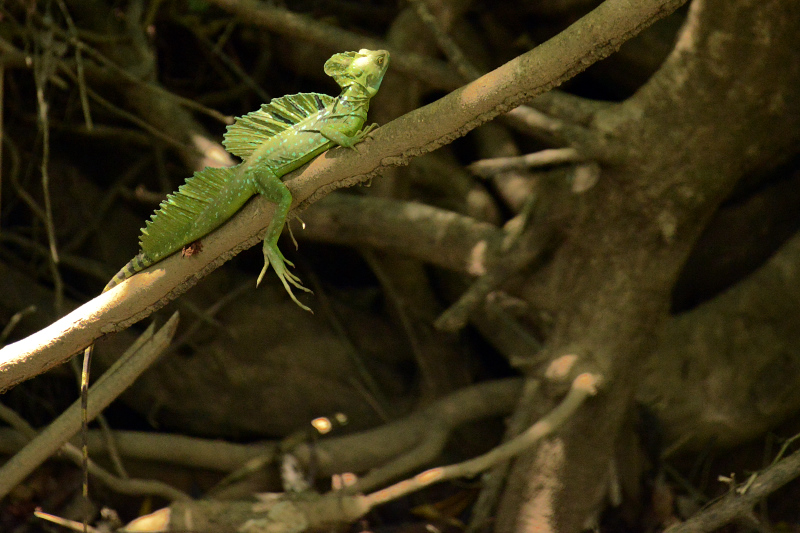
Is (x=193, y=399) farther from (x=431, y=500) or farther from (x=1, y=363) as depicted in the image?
(x=1, y=363)

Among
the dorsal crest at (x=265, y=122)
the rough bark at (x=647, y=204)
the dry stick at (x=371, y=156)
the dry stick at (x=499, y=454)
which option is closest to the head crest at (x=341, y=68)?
the dorsal crest at (x=265, y=122)

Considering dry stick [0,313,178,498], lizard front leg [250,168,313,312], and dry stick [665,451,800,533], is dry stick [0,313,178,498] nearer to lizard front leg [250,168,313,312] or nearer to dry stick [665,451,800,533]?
lizard front leg [250,168,313,312]

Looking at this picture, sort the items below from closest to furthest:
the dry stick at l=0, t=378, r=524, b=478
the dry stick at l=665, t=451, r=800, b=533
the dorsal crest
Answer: the dorsal crest, the dry stick at l=665, t=451, r=800, b=533, the dry stick at l=0, t=378, r=524, b=478

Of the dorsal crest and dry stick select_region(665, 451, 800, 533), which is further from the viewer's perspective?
dry stick select_region(665, 451, 800, 533)

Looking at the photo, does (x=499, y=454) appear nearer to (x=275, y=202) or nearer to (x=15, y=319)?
(x=275, y=202)

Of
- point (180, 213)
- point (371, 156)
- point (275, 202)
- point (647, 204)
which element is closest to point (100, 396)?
point (180, 213)

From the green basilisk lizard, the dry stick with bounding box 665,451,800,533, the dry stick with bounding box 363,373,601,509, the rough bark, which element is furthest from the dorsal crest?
the dry stick with bounding box 665,451,800,533

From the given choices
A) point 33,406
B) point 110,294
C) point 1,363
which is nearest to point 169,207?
point 110,294
